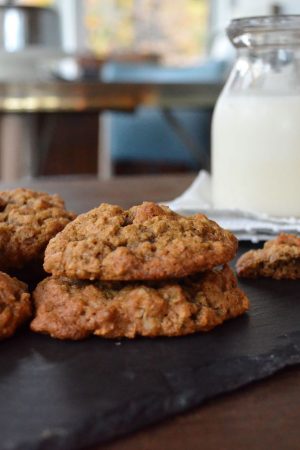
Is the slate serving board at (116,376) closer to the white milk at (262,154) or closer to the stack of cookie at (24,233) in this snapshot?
the stack of cookie at (24,233)

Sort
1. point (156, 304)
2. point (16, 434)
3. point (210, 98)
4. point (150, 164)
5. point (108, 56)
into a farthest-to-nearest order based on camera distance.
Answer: point (108, 56), point (150, 164), point (210, 98), point (156, 304), point (16, 434)

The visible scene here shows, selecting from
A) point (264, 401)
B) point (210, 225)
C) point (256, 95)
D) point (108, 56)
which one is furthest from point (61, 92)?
point (108, 56)

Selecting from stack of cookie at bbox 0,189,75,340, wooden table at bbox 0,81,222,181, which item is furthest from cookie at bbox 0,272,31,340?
wooden table at bbox 0,81,222,181

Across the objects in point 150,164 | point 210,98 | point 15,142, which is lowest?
point 150,164

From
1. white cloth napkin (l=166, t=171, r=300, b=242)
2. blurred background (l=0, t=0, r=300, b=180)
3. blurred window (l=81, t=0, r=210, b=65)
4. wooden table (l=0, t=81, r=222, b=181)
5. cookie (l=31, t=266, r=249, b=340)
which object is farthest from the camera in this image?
blurred window (l=81, t=0, r=210, b=65)

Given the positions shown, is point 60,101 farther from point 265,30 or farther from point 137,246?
point 137,246

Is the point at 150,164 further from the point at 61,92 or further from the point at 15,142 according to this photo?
the point at 61,92

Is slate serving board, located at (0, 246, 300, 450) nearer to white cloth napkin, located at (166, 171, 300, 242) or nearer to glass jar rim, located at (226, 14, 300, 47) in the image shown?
white cloth napkin, located at (166, 171, 300, 242)

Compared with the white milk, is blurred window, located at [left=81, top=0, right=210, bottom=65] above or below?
above
